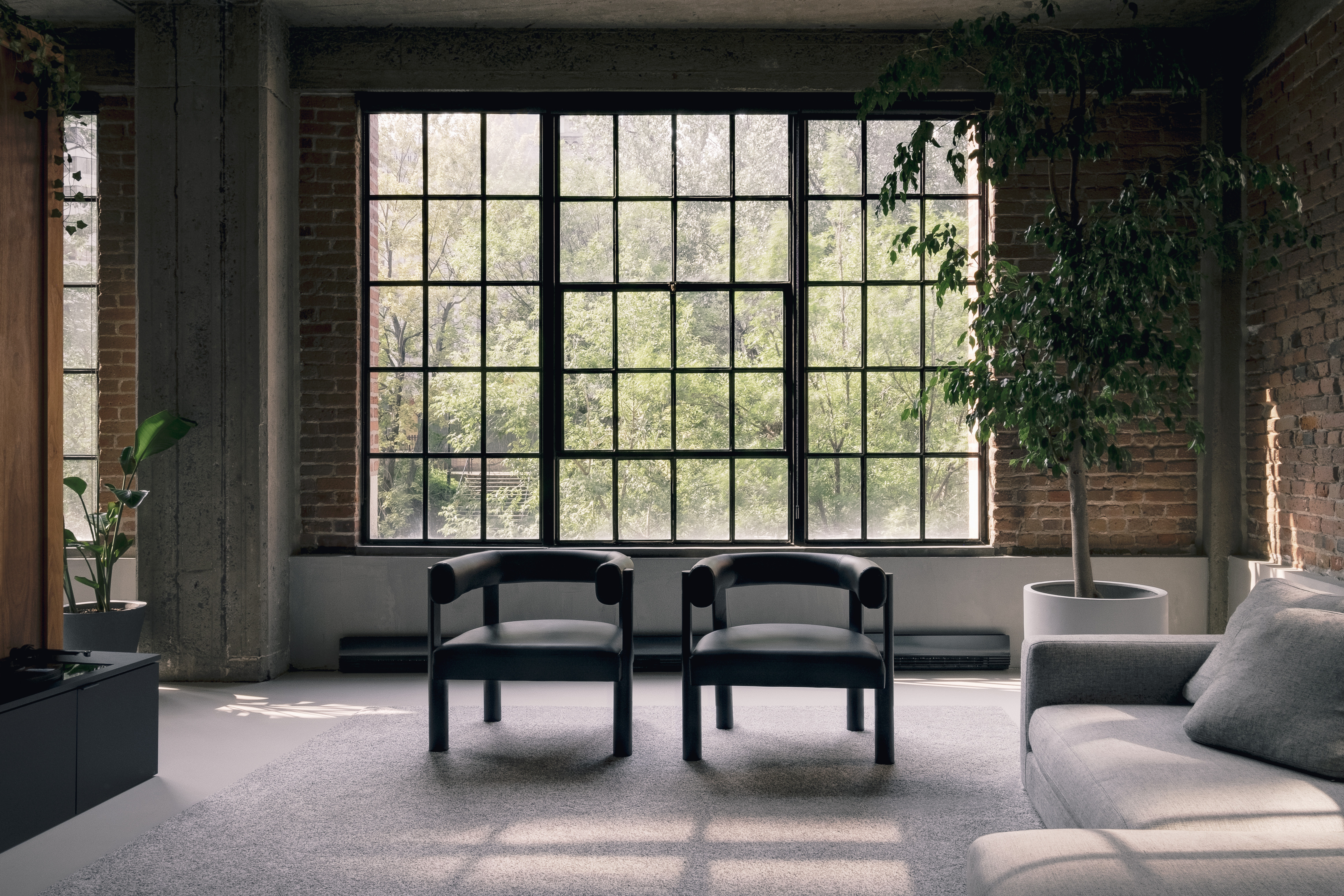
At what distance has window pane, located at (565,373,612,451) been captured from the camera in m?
5.16

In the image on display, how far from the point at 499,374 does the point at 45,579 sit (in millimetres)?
2422

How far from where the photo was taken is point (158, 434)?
449 cm

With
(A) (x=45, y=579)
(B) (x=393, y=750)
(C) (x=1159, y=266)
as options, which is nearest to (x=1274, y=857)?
(C) (x=1159, y=266)

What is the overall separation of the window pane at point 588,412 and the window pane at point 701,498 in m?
0.46

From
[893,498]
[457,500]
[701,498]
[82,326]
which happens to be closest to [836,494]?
[893,498]

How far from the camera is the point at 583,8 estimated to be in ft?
15.7

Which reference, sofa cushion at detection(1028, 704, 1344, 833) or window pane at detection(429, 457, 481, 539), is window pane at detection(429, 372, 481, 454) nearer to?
window pane at detection(429, 457, 481, 539)

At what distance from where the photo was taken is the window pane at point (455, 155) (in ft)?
17.0

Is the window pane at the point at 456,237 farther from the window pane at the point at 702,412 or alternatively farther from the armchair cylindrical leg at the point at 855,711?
the armchair cylindrical leg at the point at 855,711

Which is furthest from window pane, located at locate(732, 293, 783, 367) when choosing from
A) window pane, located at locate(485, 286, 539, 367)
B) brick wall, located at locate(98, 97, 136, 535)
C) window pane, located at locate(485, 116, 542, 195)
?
brick wall, located at locate(98, 97, 136, 535)

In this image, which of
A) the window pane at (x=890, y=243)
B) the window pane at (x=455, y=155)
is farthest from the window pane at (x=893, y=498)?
the window pane at (x=455, y=155)

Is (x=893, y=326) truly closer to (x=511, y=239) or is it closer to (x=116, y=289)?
(x=511, y=239)

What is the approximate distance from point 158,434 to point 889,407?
379 centimetres

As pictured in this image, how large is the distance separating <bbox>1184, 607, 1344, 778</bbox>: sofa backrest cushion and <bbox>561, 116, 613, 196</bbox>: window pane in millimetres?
3835
